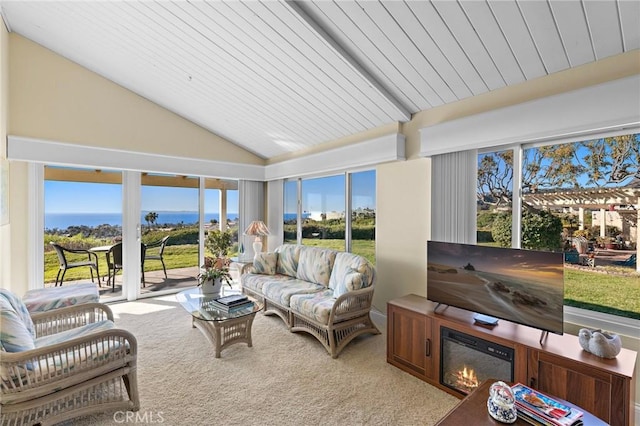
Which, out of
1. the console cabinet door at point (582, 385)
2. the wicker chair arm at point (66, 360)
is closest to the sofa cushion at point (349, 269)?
the console cabinet door at point (582, 385)

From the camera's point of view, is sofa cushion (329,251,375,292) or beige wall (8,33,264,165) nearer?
sofa cushion (329,251,375,292)

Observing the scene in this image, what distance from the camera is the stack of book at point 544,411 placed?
56.8 inches

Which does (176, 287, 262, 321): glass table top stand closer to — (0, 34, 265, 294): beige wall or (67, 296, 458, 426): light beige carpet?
(67, 296, 458, 426): light beige carpet

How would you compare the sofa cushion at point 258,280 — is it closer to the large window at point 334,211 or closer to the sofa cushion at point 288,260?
the sofa cushion at point 288,260

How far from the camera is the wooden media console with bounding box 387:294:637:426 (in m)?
1.62

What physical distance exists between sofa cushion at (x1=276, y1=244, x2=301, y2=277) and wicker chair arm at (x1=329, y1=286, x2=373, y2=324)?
139 centimetres

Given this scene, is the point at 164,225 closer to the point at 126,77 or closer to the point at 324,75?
the point at 126,77

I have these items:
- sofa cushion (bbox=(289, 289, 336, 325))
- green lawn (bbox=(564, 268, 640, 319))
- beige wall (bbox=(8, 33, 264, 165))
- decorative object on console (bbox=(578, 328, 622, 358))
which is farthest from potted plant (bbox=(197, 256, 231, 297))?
green lawn (bbox=(564, 268, 640, 319))

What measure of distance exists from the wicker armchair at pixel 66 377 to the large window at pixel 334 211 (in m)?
2.95

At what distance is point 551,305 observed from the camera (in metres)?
1.99

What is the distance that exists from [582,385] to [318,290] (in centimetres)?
244

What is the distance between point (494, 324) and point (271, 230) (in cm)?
422

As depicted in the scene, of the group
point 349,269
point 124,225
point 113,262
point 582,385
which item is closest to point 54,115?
point 124,225

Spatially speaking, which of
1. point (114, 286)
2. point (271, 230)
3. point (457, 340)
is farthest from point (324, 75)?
point (114, 286)
